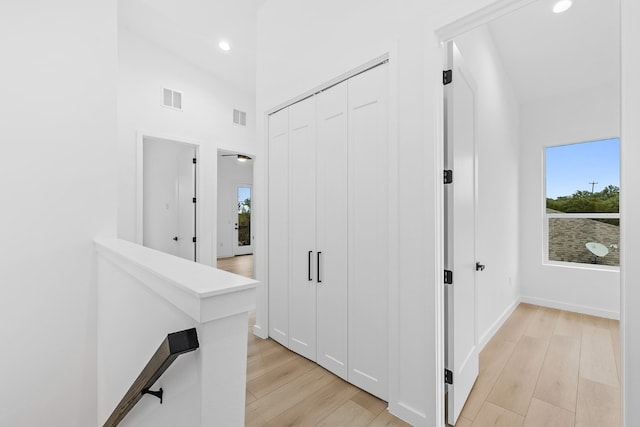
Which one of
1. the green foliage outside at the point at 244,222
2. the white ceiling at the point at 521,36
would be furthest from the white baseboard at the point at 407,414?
the green foliage outside at the point at 244,222

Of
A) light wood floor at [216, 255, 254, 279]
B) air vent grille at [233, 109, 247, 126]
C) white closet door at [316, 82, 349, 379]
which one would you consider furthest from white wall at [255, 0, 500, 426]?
light wood floor at [216, 255, 254, 279]

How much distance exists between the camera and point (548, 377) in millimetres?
2277

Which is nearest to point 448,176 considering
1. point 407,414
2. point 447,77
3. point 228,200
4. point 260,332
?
point 447,77

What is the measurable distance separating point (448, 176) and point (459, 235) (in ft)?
1.27

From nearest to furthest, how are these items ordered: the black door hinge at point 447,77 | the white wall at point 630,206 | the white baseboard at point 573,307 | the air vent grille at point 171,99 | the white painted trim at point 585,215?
the white wall at point 630,206 → the black door hinge at point 447,77 → the white baseboard at point 573,307 → the white painted trim at point 585,215 → the air vent grille at point 171,99

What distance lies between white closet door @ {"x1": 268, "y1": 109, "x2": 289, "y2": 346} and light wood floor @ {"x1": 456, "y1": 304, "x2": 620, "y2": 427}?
1627mm

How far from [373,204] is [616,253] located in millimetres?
3947

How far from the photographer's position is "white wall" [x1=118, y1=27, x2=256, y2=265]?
11.9 feet

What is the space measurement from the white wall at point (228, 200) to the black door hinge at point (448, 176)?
746 centimetres

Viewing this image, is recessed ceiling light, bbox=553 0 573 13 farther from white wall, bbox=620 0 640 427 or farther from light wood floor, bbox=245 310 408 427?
light wood floor, bbox=245 310 408 427

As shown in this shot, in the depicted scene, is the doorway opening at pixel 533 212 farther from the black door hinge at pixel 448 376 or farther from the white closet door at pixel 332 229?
the white closet door at pixel 332 229

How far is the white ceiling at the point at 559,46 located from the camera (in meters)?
2.63

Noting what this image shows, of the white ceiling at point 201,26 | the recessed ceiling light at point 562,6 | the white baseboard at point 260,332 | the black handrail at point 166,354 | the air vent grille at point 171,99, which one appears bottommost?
the white baseboard at point 260,332

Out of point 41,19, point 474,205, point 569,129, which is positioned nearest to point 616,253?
point 569,129
